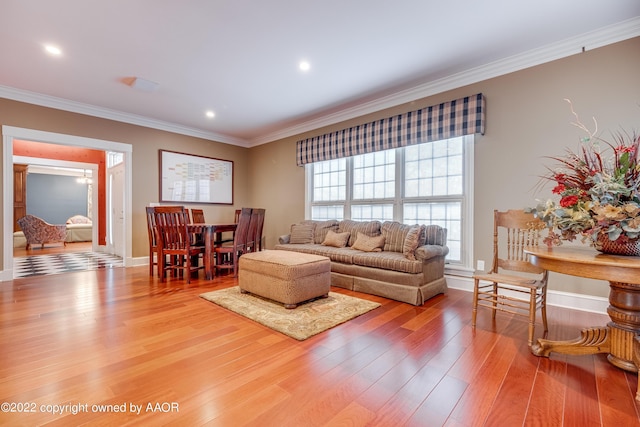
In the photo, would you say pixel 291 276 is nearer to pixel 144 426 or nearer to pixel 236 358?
pixel 236 358

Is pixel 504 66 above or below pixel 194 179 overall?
above

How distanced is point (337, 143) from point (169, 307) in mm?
3269

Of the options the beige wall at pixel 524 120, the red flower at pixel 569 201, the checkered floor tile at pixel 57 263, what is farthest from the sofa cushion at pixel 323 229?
the checkered floor tile at pixel 57 263

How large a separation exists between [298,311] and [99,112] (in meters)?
4.53

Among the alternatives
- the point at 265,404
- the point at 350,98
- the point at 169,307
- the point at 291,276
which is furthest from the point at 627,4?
the point at 169,307

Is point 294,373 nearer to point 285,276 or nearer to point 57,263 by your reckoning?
point 285,276

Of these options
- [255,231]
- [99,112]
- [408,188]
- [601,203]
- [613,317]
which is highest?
[99,112]

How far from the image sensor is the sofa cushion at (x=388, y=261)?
2.95 metres

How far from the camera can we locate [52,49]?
2.88 metres

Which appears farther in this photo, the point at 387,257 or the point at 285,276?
the point at 387,257

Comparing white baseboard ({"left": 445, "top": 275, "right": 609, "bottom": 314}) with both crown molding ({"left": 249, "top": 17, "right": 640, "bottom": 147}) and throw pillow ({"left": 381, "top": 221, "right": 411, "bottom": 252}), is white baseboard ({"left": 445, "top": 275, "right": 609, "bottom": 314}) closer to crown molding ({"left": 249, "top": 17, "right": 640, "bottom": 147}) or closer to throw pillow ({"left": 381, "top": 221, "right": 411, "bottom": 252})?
throw pillow ({"left": 381, "top": 221, "right": 411, "bottom": 252})

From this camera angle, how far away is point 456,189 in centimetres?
356

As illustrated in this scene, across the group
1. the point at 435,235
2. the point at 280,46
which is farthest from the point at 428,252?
the point at 280,46

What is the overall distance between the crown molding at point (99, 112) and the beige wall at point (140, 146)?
7 cm
